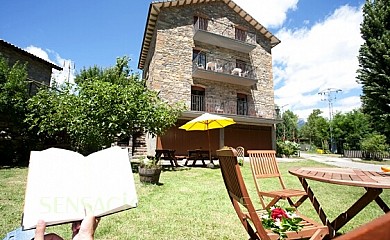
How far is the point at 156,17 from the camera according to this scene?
14.4m

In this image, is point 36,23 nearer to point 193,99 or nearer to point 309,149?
point 193,99

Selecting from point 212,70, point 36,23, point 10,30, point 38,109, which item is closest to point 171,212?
point 38,109

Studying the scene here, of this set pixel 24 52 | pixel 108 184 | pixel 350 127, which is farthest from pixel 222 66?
pixel 350 127

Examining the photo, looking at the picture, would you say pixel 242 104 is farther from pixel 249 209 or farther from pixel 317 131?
pixel 317 131

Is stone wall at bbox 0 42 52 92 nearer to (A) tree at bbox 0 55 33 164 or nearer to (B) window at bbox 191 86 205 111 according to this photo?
(A) tree at bbox 0 55 33 164

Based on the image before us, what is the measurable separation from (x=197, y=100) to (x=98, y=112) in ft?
26.5

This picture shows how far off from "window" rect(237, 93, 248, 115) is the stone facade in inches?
14.2

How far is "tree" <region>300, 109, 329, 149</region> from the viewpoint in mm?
30513

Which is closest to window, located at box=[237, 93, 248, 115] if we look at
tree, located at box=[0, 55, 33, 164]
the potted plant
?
the potted plant

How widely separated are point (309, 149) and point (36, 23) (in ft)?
119

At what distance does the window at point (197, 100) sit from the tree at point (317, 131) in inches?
897

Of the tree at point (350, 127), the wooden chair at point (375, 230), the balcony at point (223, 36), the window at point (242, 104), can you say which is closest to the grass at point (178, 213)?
the wooden chair at point (375, 230)

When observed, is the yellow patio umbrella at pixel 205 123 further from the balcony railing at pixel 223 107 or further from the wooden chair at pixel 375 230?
the wooden chair at pixel 375 230

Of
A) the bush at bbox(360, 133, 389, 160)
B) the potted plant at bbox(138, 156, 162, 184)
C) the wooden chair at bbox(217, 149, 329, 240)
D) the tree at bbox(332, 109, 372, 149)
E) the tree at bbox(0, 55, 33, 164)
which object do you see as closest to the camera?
the wooden chair at bbox(217, 149, 329, 240)
